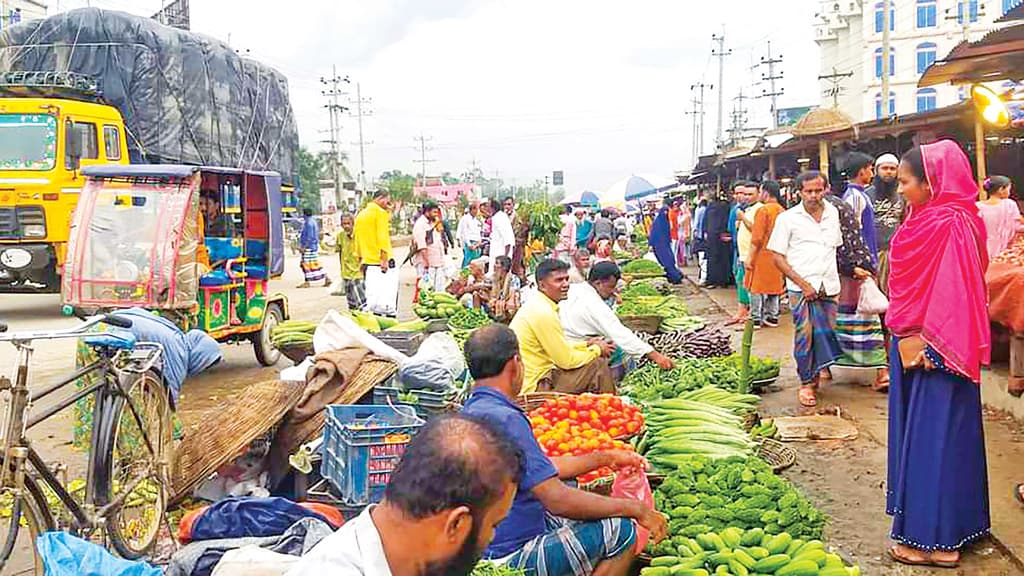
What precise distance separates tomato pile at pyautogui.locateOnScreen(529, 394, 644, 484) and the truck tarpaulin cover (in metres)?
15.7

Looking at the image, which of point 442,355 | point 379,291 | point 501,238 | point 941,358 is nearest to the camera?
point 941,358

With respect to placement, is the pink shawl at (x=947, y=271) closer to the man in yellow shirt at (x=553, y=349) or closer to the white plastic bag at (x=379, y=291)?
the man in yellow shirt at (x=553, y=349)

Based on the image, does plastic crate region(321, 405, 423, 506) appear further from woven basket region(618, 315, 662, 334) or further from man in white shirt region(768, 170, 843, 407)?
woven basket region(618, 315, 662, 334)

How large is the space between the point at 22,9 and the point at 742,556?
53.4 m

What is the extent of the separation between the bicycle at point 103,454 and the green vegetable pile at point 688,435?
2845 mm

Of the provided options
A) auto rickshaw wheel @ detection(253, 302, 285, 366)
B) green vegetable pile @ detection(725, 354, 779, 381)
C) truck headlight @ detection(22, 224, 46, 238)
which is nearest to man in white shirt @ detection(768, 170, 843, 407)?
green vegetable pile @ detection(725, 354, 779, 381)

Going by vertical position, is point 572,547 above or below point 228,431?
below

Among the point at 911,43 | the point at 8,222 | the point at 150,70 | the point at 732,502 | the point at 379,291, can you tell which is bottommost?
the point at 732,502

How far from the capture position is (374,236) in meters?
11.8

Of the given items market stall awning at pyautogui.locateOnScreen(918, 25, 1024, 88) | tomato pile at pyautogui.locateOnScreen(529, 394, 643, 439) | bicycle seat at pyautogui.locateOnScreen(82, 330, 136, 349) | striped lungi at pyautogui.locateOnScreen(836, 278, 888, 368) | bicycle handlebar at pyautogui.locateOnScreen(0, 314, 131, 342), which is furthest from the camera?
striped lungi at pyautogui.locateOnScreen(836, 278, 888, 368)

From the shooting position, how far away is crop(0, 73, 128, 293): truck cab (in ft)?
46.0

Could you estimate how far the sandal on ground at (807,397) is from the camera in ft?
24.8

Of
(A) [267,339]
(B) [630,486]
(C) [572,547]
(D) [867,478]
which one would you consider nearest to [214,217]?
(A) [267,339]

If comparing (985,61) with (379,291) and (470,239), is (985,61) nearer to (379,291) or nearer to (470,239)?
(379,291)
